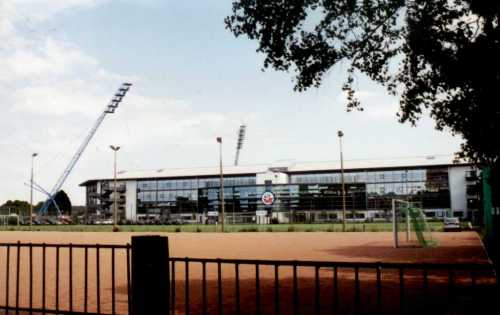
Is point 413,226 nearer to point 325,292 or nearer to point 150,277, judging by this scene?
point 325,292

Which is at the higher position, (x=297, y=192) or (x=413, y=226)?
(x=297, y=192)

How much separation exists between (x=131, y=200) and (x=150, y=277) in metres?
121

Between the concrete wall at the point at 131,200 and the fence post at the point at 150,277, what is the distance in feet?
391

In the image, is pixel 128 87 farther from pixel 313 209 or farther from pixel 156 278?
pixel 156 278

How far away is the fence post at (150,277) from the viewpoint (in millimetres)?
5569

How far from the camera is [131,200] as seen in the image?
12288 centimetres

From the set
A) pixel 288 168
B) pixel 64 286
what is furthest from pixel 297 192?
pixel 64 286

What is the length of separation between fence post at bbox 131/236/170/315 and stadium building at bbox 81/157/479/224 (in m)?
87.2

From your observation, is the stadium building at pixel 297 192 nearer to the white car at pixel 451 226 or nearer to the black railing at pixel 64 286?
the white car at pixel 451 226

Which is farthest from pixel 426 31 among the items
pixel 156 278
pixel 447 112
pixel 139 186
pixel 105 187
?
pixel 105 187

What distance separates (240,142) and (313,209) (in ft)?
114

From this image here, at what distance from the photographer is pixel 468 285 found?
11633mm

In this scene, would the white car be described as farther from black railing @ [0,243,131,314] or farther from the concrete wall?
the concrete wall

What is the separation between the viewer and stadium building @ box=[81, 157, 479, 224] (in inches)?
3984
